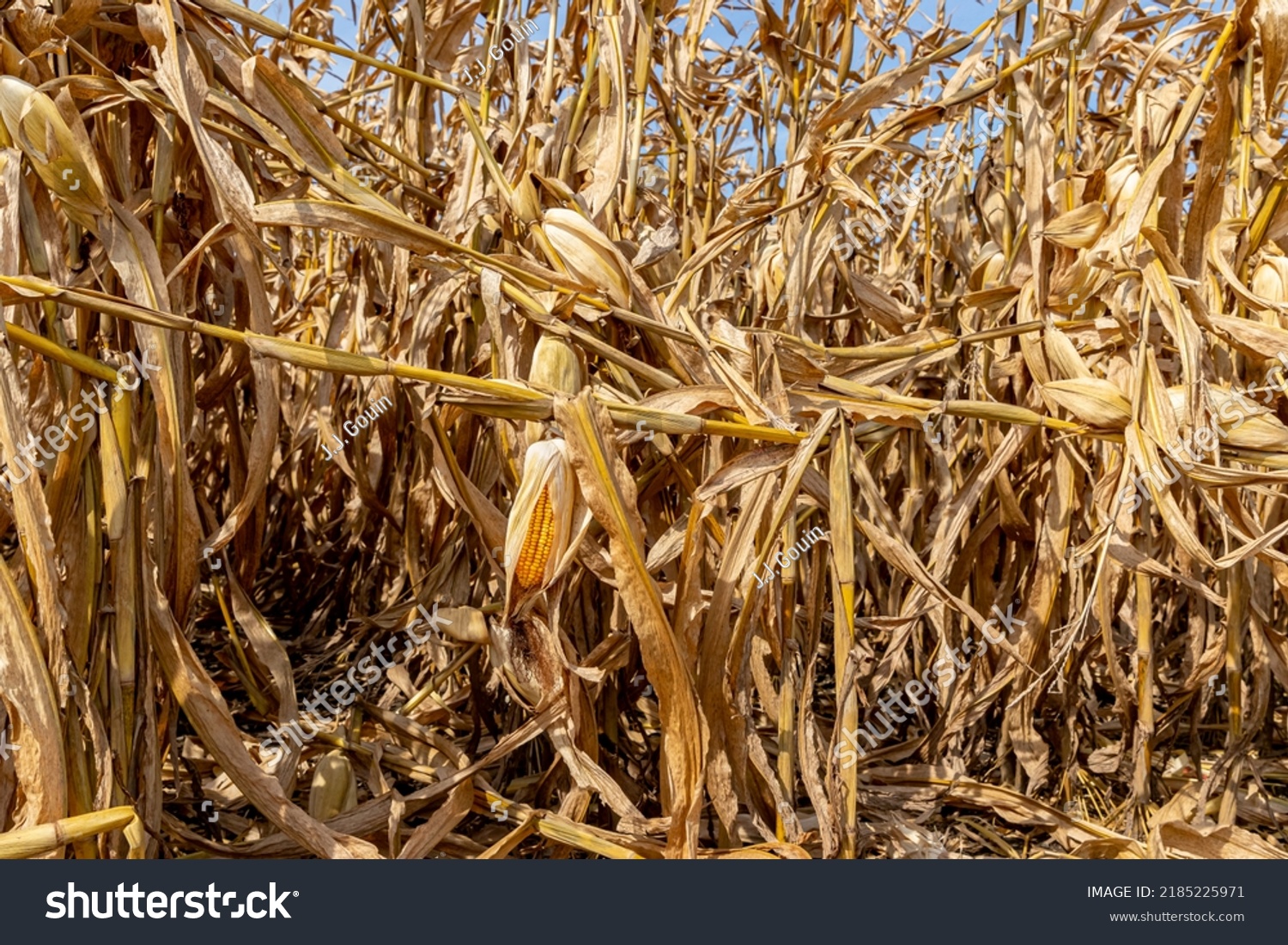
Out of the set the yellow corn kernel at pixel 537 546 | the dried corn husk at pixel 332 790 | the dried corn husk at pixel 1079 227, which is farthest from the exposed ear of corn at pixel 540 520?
the dried corn husk at pixel 1079 227

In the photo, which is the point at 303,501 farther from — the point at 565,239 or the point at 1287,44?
the point at 1287,44

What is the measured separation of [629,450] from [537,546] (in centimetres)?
43

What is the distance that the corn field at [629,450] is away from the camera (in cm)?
87

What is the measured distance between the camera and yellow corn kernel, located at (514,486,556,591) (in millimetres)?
808

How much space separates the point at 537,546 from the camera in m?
0.82

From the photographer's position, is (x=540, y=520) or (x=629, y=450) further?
(x=629, y=450)

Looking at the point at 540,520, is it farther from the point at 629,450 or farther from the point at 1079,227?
the point at 1079,227

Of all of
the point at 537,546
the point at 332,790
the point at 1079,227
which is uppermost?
the point at 1079,227

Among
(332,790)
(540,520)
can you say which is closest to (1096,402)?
(540,520)

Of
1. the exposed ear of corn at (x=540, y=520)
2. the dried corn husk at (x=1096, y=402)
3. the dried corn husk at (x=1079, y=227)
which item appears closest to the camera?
the exposed ear of corn at (x=540, y=520)

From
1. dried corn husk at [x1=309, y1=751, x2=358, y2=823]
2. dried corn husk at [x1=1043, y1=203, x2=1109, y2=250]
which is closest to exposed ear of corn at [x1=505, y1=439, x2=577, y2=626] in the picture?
dried corn husk at [x1=309, y1=751, x2=358, y2=823]

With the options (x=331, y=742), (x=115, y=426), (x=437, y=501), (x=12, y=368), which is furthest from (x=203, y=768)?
(x=12, y=368)

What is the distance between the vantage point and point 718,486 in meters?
0.87

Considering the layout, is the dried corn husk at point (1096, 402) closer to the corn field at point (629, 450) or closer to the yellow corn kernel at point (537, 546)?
the corn field at point (629, 450)
